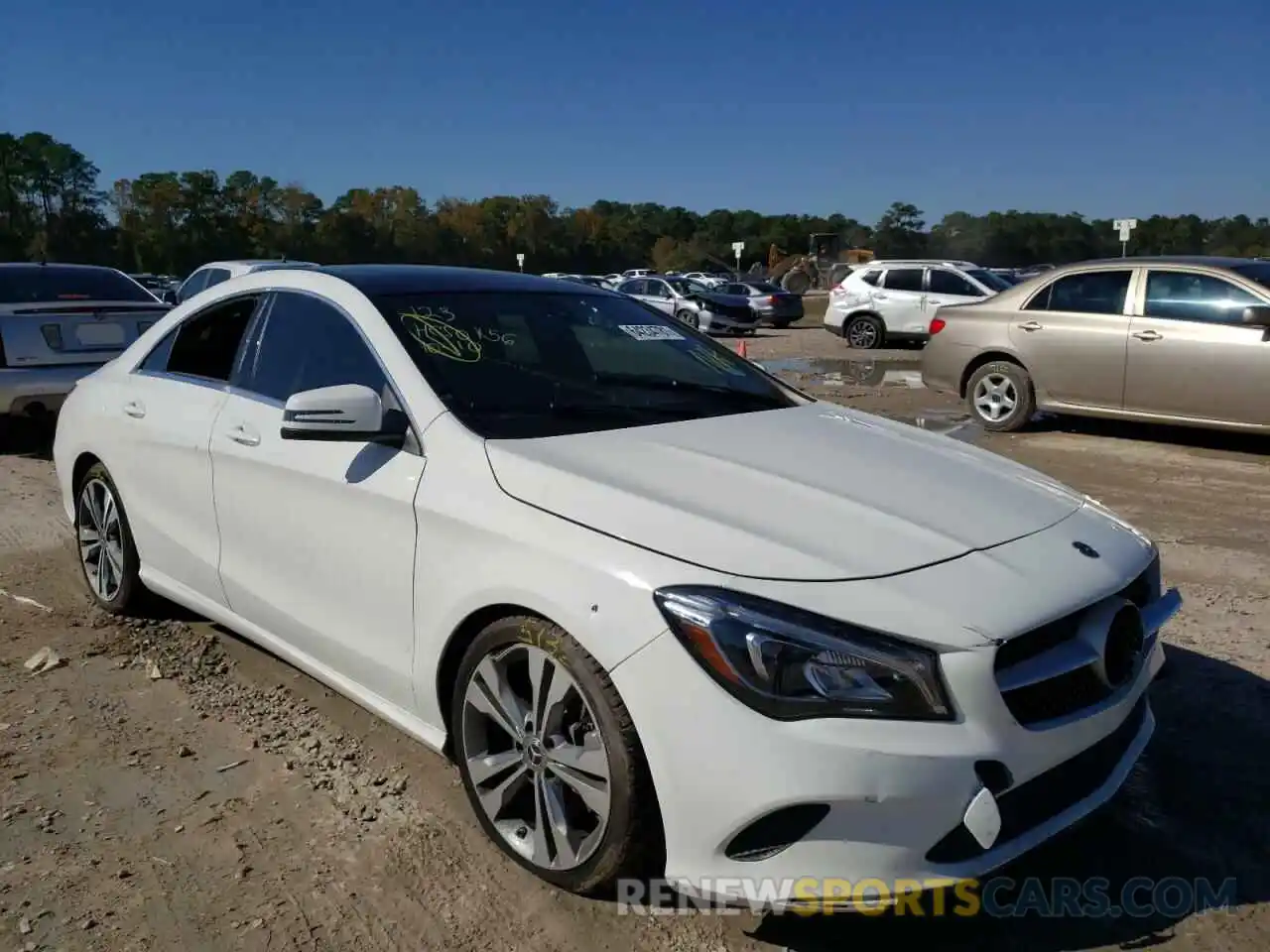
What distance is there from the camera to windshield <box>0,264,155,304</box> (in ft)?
26.5

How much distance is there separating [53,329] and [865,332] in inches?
594

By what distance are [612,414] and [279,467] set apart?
110cm

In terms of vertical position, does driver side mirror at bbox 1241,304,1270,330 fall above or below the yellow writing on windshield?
below

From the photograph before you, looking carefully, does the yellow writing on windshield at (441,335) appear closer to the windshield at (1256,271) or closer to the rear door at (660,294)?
the windshield at (1256,271)

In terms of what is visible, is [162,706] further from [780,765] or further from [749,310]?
[749,310]

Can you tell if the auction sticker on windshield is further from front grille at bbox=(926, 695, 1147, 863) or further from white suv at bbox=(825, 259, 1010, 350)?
white suv at bbox=(825, 259, 1010, 350)

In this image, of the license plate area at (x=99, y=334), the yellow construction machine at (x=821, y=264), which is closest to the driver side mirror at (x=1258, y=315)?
the license plate area at (x=99, y=334)

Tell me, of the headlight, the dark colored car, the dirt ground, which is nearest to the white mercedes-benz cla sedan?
the headlight

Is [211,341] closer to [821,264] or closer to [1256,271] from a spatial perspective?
[1256,271]

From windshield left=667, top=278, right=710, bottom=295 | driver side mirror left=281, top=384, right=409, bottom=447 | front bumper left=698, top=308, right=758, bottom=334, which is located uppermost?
driver side mirror left=281, top=384, right=409, bottom=447

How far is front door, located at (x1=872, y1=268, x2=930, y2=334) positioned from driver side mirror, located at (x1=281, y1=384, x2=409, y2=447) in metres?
17.5

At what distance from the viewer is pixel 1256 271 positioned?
27.2ft

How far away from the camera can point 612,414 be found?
3.16 m

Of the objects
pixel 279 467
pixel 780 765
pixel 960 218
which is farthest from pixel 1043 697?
pixel 960 218
